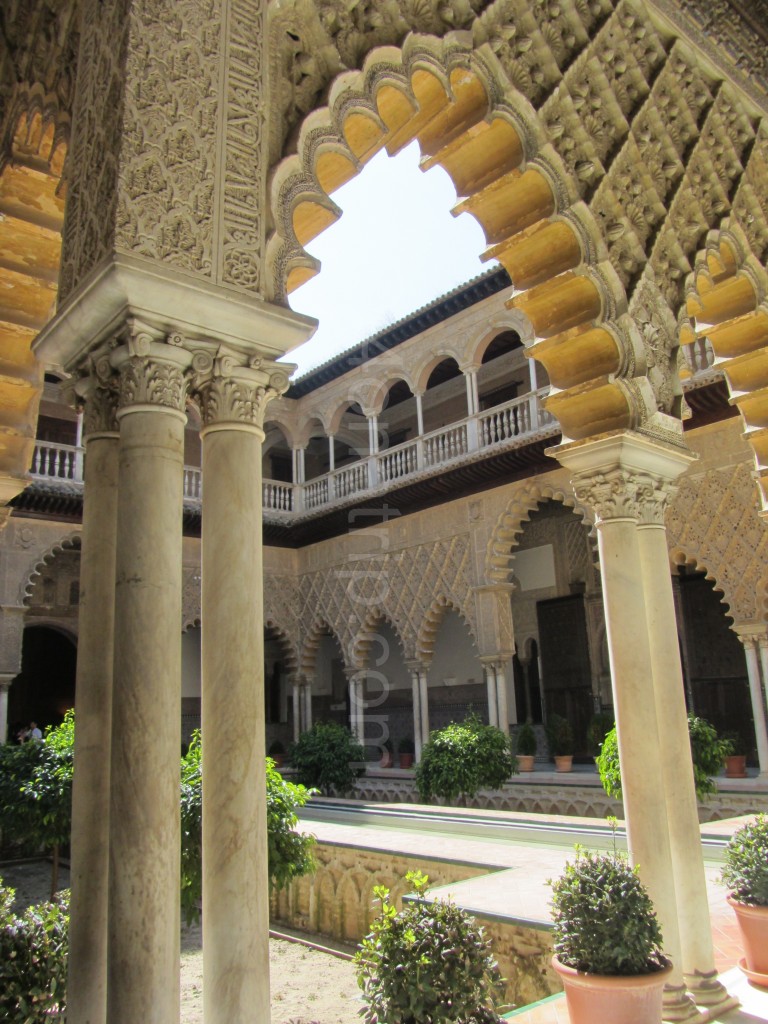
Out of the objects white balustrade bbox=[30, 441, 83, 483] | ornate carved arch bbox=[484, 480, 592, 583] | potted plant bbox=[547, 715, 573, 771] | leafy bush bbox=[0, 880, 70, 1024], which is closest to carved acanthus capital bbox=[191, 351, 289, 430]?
leafy bush bbox=[0, 880, 70, 1024]

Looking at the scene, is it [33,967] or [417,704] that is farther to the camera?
[417,704]

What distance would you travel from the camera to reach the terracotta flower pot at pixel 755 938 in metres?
4.07

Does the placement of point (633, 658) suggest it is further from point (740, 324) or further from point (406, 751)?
point (406, 751)

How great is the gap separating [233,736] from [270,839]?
3.61 meters

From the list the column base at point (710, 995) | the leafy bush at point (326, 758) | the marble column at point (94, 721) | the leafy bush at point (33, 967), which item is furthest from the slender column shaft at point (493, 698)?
the marble column at point (94, 721)

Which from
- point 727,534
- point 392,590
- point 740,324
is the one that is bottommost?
point 727,534

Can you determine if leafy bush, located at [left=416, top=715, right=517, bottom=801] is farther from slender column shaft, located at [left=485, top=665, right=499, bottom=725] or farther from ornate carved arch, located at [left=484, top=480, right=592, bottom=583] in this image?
ornate carved arch, located at [left=484, top=480, right=592, bottom=583]

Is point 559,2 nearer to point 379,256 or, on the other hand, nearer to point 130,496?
point 130,496

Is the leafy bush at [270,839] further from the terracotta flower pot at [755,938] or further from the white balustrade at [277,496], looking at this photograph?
the white balustrade at [277,496]

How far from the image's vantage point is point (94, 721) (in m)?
3.05

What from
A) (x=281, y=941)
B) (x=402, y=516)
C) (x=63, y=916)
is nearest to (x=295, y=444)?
(x=402, y=516)

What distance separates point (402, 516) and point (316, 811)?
273 inches

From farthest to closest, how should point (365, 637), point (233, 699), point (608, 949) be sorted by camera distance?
point (365, 637), point (608, 949), point (233, 699)

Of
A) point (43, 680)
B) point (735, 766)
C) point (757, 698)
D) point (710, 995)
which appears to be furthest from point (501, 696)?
point (43, 680)
